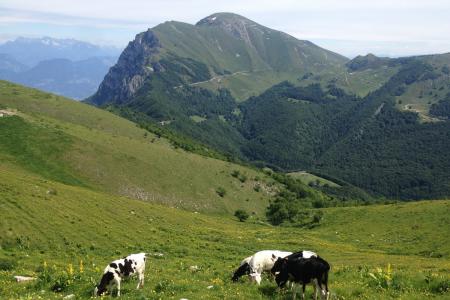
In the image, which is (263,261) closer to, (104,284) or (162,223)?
(104,284)

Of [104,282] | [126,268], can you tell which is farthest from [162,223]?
[104,282]

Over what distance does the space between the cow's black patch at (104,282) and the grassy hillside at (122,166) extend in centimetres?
7392

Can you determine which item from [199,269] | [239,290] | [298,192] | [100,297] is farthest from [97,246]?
[298,192]

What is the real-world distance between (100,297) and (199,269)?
1216cm

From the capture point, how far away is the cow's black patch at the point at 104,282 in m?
23.3

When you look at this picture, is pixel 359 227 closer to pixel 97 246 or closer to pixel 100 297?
pixel 97 246

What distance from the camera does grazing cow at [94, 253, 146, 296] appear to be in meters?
23.6

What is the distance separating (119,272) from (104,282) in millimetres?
1512

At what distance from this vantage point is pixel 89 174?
335ft

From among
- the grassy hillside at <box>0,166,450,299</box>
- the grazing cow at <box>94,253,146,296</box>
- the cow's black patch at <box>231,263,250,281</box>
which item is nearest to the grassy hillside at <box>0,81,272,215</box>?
the grassy hillside at <box>0,166,450,299</box>

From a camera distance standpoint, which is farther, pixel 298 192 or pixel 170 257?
pixel 298 192

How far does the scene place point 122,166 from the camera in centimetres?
11088

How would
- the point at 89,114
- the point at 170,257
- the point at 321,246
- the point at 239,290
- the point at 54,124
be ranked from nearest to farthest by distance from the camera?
the point at 239,290
the point at 170,257
the point at 321,246
the point at 54,124
the point at 89,114

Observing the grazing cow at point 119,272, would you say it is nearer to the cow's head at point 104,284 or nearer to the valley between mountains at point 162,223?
the cow's head at point 104,284
